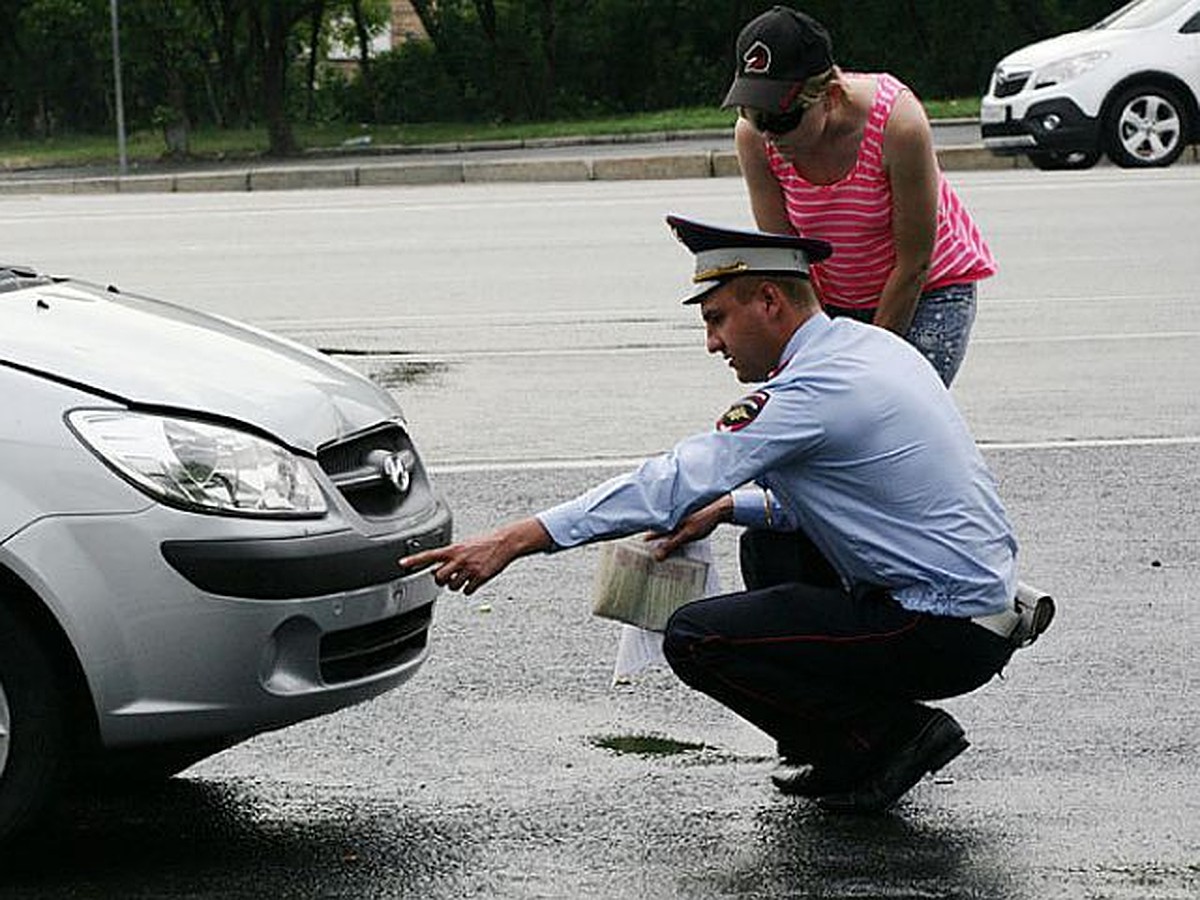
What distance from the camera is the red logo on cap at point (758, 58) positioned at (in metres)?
5.00

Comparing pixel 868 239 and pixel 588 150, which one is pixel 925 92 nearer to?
pixel 588 150

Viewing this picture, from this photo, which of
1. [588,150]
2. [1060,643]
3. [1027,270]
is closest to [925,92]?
[588,150]

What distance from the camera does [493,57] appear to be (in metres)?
38.2

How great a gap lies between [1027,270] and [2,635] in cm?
1010

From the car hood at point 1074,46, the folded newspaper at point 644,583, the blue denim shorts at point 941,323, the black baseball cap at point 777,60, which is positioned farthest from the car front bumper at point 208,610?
the car hood at point 1074,46

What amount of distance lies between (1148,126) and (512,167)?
5.59m

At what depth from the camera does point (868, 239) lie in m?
5.34

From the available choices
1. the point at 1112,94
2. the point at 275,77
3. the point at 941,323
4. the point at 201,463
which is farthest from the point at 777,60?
the point at 275,77

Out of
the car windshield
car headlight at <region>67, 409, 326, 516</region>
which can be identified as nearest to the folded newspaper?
car headlight at <region>67, 409, 326, 516</region>

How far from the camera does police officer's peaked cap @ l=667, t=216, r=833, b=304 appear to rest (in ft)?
15.0

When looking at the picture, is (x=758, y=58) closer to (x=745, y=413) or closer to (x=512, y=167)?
(x=745, y=413)

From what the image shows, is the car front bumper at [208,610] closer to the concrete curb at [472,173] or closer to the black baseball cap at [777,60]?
the black baseball cap at [777,60]

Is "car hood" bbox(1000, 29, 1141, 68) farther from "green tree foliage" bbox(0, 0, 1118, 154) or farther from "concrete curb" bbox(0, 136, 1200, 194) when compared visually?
"green tree foliage" bbox(0, 0, 1118, 154)

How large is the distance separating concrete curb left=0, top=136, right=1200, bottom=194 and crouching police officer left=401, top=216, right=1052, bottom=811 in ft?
54.9
